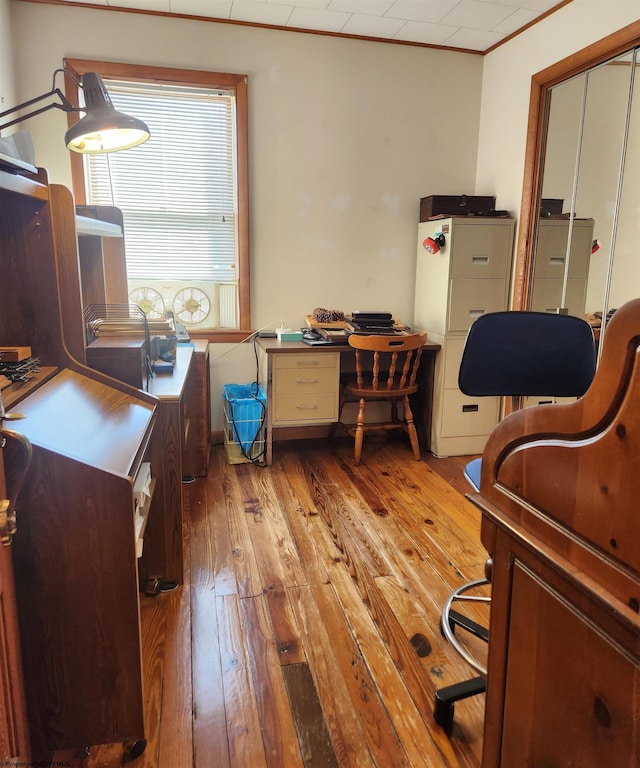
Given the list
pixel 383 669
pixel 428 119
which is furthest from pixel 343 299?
pixel 383 669

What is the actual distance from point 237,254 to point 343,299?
0.77 metres

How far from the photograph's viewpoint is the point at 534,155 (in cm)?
319

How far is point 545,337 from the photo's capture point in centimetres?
180

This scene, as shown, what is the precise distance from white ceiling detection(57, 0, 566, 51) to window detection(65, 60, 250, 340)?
33 cm

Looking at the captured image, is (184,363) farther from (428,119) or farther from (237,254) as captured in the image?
(428,119)

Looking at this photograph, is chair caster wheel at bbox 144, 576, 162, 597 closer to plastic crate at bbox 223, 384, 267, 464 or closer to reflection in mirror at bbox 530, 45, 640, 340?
plastic crate at bbox 223, 384, 267, 464

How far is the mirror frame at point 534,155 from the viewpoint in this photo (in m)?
2.85

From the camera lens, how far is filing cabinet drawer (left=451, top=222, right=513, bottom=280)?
3.31m

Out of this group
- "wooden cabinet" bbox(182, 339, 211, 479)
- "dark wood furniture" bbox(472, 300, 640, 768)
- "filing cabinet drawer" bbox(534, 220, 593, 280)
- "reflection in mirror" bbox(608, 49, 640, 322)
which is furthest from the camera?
"wooden cabinet" bbox(182, 339, 211, 479)

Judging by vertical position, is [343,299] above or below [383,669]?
above

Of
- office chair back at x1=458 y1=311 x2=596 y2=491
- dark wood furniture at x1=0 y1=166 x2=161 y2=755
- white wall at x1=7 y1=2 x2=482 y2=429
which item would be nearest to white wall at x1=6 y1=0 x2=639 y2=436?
white wall at x1=7 y1=2 x2=482 y2=429

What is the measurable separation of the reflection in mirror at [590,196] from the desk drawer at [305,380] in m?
1.33

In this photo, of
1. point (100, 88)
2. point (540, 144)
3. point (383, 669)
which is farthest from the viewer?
point (540, 144)

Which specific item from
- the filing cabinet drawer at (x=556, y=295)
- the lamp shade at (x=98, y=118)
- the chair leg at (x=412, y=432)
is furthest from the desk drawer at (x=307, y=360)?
the lamp shade at (x=98, y=118)
